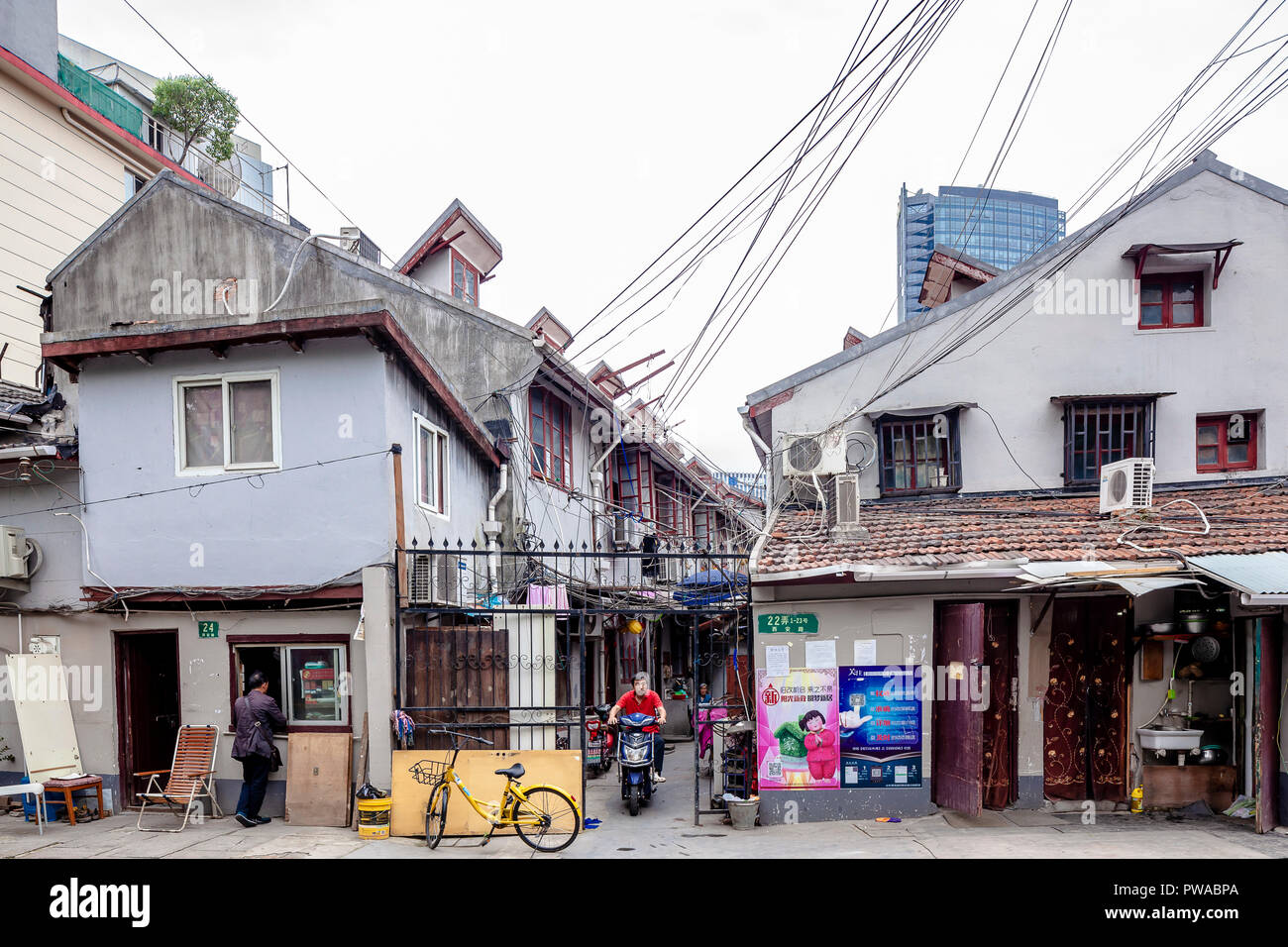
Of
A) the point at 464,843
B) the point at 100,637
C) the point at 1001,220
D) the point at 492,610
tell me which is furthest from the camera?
the point at 1001,220

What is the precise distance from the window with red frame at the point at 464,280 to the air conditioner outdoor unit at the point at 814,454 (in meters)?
7.29

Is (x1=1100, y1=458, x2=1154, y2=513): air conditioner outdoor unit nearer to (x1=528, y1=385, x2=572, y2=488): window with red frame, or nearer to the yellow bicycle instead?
the yellow bicycle

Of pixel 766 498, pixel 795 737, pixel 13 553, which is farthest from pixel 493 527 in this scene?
pixel 13 553

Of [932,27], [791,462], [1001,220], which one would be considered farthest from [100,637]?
[1001,220]

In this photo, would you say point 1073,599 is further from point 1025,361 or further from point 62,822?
point 62,822

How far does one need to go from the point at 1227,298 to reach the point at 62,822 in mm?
17794

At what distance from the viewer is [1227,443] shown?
43.7 feet

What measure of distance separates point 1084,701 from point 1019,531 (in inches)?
86.6

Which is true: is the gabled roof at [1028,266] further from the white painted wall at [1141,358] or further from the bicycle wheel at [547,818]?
the bicycle wheel at [547,818]

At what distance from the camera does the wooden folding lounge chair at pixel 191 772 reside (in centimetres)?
992

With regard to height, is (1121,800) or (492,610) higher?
(492,610)

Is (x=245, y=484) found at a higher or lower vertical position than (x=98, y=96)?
lower

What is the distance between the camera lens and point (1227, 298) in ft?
43.2

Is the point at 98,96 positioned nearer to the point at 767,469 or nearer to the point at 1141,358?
the point at 767,469
